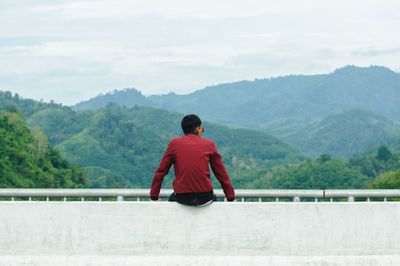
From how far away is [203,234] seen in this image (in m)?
7.01

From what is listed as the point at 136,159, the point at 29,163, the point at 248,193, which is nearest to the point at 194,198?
the point at 248,193

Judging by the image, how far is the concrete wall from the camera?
700 cm

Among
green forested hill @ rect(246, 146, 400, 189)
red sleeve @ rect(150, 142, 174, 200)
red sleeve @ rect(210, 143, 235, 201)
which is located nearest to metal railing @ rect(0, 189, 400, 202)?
red sleeve @ rect(210, 143, 235, 201)

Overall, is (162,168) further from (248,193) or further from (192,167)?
(248,193)

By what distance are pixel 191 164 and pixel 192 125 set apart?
36 centimetres

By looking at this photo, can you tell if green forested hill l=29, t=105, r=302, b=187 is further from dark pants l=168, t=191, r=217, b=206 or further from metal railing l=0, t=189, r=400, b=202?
dark pants l=168, t=191, r=217, b=206

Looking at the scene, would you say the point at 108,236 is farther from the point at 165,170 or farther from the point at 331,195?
the point at 331,195

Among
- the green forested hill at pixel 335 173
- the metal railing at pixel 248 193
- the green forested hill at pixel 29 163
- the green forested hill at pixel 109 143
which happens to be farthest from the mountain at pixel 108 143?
the metal railing at pixel 248 193

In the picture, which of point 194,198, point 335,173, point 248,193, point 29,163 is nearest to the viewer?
point 194,198

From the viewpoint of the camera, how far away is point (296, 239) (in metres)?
7.05

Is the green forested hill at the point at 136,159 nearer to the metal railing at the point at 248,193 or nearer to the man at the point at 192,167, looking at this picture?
the metal railing at the point at 248,193

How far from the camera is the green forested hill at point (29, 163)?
227ft

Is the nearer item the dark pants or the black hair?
the dark pants

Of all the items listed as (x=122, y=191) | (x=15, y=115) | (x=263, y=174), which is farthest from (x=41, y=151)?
(x=122, y=191)
